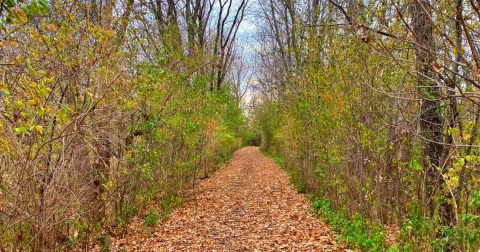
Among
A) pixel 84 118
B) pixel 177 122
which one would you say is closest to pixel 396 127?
pixel 84 118

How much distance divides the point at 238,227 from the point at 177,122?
3.03 metres

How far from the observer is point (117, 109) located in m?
6.02

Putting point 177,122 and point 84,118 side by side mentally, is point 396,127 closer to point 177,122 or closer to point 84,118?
point 84,118

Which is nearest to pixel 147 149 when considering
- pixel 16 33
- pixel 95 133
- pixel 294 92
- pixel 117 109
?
pixel 117 109

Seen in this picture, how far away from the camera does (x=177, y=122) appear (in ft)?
29.8

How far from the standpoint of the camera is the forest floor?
6477 mm

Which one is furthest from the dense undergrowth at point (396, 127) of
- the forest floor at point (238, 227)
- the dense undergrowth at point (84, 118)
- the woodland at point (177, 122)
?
the dense undergrowth at point (84, 118)

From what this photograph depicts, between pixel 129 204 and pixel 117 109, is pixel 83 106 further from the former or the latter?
pixel 129 204

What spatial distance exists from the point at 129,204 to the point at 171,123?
2.23 meters

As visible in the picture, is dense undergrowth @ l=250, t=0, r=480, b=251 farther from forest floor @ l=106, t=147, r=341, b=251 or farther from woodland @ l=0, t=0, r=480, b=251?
forest floor @ l=106, t=147, r=341, b=251

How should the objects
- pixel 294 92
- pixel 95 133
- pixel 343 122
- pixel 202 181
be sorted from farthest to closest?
pixel 202 181 < pixel 294 92 < pixel 343 122 < pixel 95 133

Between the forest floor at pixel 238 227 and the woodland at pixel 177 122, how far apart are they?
0.34 m

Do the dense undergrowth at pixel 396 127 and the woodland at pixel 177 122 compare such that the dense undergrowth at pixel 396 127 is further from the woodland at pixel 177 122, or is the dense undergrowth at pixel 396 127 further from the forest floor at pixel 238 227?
the forest floor at pixel 238 227

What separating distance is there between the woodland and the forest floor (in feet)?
1.11
